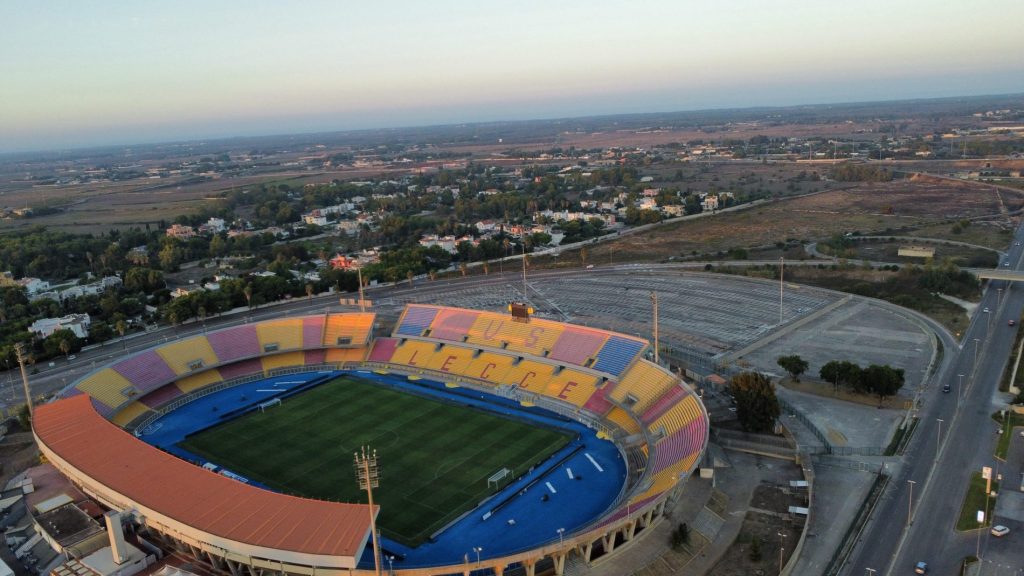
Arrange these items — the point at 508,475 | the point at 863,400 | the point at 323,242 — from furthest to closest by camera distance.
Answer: the point at 323,242
the point at 863,400
the point at 508,475

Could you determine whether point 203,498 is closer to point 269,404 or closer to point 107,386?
point 269,404

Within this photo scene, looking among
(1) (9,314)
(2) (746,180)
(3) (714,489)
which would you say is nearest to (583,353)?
(3) (714,489)

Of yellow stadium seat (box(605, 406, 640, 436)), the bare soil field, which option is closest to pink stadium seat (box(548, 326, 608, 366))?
yellow stadium seat (box(605, 406, 640, 436))

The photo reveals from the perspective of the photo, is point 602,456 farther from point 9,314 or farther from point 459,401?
point 9,314

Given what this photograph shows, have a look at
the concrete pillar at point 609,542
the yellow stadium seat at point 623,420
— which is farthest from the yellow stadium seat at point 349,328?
the concrete pillar at point 609,542

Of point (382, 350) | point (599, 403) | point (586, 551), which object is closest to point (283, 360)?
point (382, 350)
